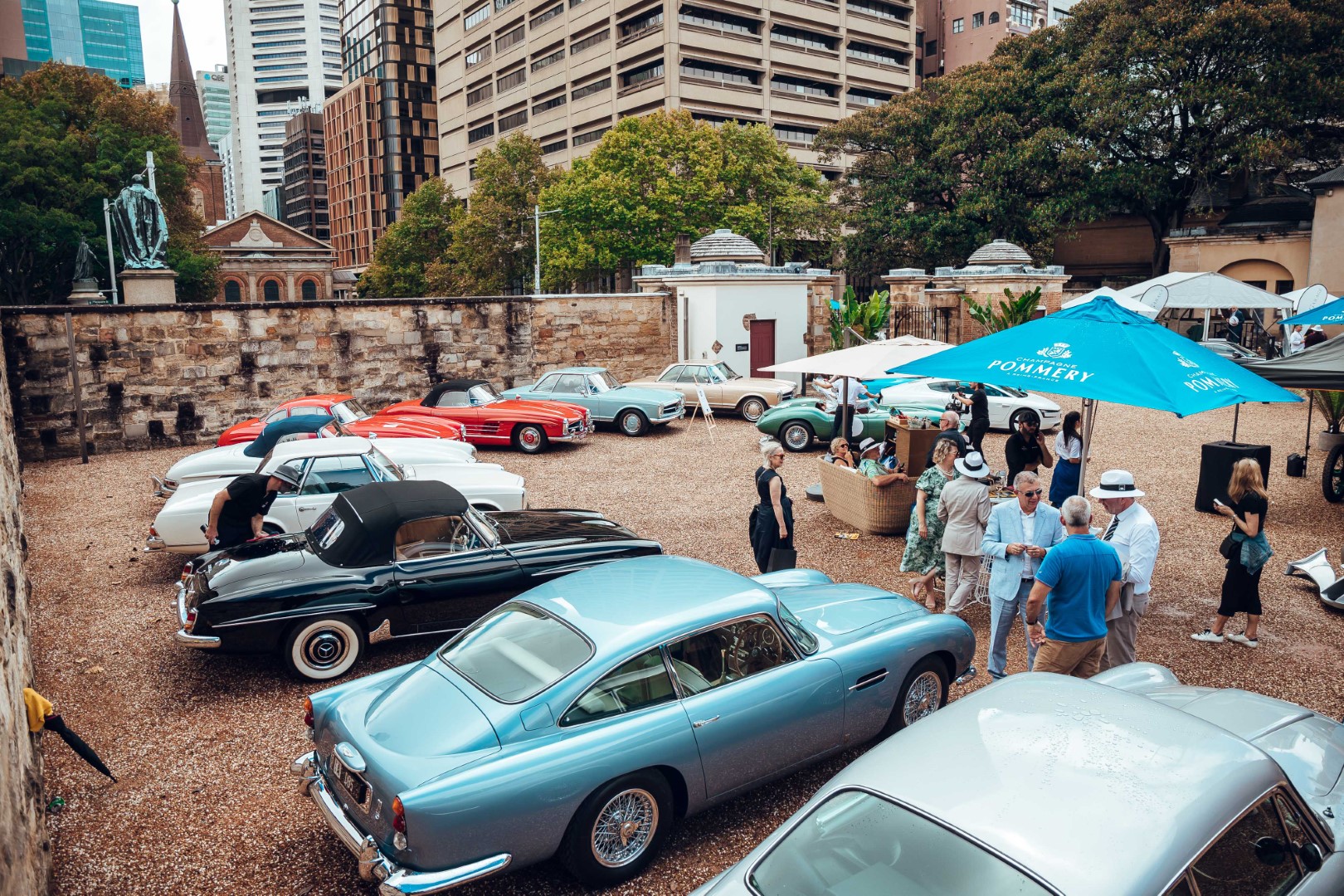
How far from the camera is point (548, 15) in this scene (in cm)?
7338

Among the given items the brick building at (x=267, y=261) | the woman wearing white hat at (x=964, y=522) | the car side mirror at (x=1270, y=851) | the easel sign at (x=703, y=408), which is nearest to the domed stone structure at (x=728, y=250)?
the easel sign at (x=703, y=408)

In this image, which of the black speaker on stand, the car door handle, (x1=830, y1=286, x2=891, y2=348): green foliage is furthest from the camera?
(x1=830, y1=286, x2=891, y2=348): green foliage

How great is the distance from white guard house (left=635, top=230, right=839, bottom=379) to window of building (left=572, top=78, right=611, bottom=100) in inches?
1836

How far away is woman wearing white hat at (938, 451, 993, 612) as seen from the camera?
24.3 feet

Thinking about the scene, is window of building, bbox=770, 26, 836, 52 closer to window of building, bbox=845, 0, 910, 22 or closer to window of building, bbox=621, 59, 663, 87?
window of building, bbox=845, 0, 910, 22

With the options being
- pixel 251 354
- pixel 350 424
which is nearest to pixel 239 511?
pixel 350 424

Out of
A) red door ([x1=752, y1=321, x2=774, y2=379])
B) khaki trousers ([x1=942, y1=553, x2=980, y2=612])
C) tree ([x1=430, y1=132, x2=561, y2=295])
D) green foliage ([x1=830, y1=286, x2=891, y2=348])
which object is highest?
tree ([x1=430, y1=132, x2=561, y2=295])

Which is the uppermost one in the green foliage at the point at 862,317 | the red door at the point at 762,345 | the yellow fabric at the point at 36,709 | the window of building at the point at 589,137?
the window of building at the point at 589,137

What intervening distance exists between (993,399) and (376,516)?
47.0 feet

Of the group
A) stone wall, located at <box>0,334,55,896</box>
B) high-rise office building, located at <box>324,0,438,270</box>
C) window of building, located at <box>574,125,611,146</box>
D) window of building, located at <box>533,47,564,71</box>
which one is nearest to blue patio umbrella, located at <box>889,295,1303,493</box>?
stone wall, located at <box>0,334,55,896</box>

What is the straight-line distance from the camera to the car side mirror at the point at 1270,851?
317cm

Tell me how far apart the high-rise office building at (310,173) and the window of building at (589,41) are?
81.0 metres

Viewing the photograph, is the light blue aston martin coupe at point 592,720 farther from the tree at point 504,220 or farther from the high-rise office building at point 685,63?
the high-rise office building at point 685,63

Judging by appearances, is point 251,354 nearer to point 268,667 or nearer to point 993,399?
point 268,667
